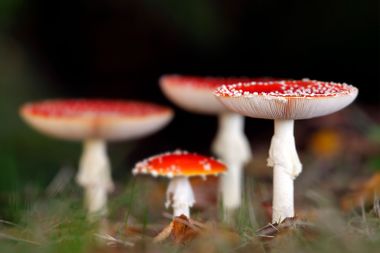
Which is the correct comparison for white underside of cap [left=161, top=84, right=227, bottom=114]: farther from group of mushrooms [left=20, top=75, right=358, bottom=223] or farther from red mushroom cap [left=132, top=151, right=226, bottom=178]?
red mushroom cap [left=132, top=151, right=226, bottom=178]

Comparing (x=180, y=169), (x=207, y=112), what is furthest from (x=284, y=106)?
(x=207, y=112)

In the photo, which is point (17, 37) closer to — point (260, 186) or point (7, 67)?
point (7, 67)

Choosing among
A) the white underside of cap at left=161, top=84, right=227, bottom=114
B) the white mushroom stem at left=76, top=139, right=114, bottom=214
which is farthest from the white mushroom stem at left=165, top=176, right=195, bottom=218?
the white mushroom stem at left=76, top=139, right=114, bottom=214

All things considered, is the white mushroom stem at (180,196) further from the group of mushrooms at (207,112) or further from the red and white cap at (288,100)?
the red and white cap at (288,100)

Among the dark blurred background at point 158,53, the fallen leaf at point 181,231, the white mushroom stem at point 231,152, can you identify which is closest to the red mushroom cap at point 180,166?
the fallen leaf at point 181,231

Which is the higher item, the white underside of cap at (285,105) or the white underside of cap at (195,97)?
the white underside of cap at (195,97)

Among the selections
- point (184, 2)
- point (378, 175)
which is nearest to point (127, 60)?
point (184, 2)

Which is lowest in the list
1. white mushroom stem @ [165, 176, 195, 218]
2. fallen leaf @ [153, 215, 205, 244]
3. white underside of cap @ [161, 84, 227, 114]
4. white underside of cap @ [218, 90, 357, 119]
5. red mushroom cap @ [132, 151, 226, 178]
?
fallen leaf @ [153, 215, 205, 244]
